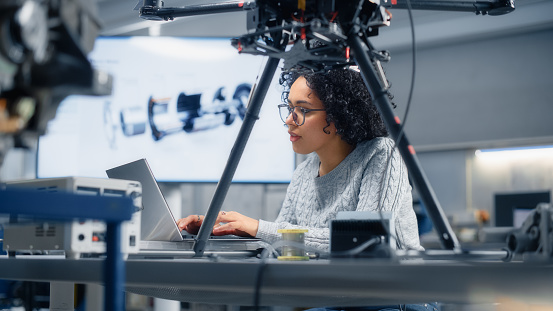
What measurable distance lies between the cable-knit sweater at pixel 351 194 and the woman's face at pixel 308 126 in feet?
0.32

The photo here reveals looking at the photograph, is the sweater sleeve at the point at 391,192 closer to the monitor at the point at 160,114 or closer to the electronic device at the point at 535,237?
the electronic device at the point at 535,237

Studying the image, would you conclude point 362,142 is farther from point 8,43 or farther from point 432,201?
point 8,43

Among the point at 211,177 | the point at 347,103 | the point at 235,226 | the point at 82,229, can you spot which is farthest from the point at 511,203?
the point at 82,229

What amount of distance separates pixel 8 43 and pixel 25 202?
15cm

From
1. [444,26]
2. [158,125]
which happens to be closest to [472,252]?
[158,125]

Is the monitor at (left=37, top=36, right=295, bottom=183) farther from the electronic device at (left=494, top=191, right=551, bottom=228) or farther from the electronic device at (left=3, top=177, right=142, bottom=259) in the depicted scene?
the electronic device at (left=494, top=191, right=551, bottom=228)

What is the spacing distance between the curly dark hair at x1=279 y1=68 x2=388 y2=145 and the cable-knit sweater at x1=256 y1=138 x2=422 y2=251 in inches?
1.9

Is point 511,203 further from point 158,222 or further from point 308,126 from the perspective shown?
Answer: point 158,222

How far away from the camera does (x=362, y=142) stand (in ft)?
5.36

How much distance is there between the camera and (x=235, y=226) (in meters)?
1.34

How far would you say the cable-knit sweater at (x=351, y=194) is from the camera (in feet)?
4.44

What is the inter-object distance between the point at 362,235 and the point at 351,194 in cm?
64

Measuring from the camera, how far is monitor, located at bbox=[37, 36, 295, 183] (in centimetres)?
200

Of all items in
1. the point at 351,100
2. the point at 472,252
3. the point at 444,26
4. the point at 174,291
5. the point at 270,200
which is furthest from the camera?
the point at 270,200
